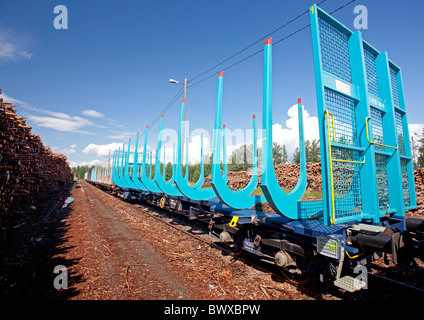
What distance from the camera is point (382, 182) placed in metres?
3.38

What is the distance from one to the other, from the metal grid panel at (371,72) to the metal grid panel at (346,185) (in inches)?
59.7

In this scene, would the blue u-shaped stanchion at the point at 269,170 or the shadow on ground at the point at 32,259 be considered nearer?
the blue u-shaped stanchion at the point at 269,170

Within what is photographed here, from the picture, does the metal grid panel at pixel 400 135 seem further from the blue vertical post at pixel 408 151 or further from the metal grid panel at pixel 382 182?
the metal grid panel at pixel 382 182

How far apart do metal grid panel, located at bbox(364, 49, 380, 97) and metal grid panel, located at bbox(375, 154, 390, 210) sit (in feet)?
3.93

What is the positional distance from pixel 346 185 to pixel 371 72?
2.32 m

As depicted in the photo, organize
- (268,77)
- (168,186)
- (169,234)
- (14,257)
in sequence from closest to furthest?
(268,77) < (14,257) < (169,234) < (168,186)

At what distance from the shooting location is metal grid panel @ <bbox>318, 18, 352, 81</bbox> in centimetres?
291

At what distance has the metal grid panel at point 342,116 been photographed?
2807 millimetres

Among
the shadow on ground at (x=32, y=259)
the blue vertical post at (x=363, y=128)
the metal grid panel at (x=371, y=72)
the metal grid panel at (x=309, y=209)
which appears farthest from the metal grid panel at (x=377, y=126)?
the shadow on ground at (x=32, y=259)

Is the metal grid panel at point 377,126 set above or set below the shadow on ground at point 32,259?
above

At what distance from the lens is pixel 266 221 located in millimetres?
3566
